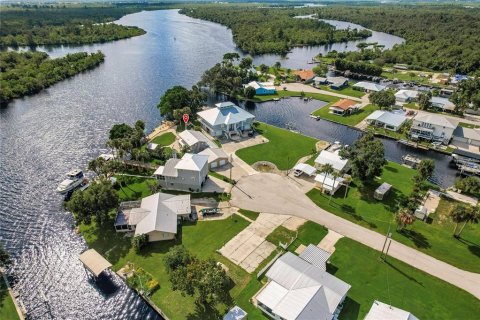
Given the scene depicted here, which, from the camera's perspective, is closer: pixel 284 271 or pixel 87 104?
pixel 284 271

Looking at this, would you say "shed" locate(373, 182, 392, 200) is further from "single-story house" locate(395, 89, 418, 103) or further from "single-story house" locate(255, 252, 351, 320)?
"single-story house" locate(395, 89, 418, 103)

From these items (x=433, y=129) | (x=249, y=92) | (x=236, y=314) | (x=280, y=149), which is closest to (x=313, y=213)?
(x=280, y=149)

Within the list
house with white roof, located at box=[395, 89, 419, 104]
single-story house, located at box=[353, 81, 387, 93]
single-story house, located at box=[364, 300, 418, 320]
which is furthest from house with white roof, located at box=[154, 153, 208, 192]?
Answer: single-story house, located at box=[353, 81, 387, 93]

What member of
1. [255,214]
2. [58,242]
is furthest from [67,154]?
[255,214]

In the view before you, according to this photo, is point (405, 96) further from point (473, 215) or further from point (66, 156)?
point (66, 156)

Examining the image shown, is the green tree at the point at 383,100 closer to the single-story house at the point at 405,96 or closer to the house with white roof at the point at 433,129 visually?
the single-story house at the point at 405,96

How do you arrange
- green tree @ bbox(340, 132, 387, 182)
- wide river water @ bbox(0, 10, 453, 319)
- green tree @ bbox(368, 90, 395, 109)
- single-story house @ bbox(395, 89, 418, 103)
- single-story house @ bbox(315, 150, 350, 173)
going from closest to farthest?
wide river water @ bbox(0, 10, 453, 319) < green tree @ bbox(340, 132, 387, 182) < single-story house @ bbox(315, 150, 350, 173) < green tree @ bbox(368, 90, 395, 109) < single-story house @ bbox(395, 89, 418, 103)

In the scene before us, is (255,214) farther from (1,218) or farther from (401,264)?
(1,218)

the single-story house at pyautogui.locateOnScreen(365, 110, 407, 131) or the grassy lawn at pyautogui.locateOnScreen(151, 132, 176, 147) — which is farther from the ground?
the single-story house at pyautogui.locateOnScreen(365, 110, 407, 131)
